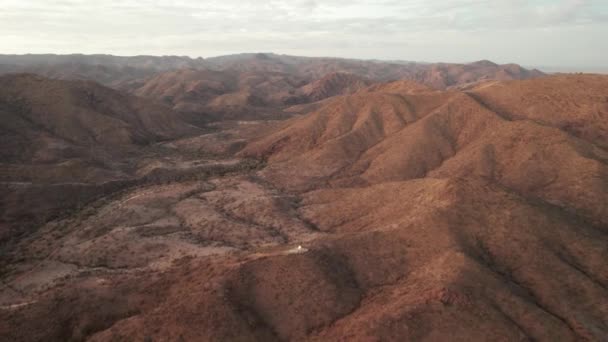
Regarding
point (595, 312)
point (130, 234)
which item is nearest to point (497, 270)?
point (595, 312)

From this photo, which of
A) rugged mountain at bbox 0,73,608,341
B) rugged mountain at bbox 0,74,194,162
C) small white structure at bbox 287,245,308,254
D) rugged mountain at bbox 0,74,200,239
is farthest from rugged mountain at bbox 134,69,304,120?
small white structure at bbox 287,245,308,254

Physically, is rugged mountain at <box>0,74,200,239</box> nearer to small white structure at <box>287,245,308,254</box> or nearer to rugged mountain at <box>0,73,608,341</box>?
rugged mountain at <box>0,73,608,341</box>

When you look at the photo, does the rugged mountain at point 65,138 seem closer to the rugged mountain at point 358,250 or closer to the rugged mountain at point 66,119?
the rugged mountain at point 66,119

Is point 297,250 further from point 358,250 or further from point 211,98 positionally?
point 211,98

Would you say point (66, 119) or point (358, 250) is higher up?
point (66, 119)

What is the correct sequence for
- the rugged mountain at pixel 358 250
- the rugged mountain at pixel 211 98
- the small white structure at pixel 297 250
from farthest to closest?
the rugged mountain at pixel 211 98 < the small white structure at pixel 297 250 < the rugged mountain at pixel 358 250

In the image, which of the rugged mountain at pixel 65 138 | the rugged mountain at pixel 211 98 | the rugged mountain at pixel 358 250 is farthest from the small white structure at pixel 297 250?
the rugged mountain at pixel 211 98

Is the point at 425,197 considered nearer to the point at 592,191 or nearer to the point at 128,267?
the point at 592,191

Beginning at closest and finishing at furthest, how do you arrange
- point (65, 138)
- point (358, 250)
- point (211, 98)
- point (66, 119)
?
1. point (358, 250)
2. point (65, 138)
3. point (66, 119)
4. point (211, 98)

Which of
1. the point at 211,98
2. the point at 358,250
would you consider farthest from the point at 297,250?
the point at 211,98

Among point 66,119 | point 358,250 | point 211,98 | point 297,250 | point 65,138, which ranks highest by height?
point 66,119

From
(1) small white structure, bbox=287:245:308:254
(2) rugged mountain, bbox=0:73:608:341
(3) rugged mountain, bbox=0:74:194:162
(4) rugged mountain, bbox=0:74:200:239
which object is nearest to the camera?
(2) rugged mountain, bbox=0:73:608:341

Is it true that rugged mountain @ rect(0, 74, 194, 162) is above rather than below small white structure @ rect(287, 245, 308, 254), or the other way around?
above
